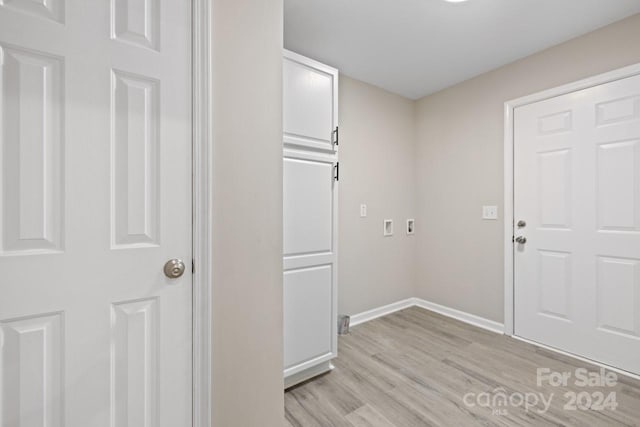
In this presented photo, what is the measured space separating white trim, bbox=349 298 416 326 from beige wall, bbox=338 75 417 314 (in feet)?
0.17

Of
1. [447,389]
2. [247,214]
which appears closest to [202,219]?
[247,214]

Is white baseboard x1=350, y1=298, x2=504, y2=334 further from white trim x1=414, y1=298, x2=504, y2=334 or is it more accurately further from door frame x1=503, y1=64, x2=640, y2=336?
door frame x1=503, y1=64, x2=640, y2=336

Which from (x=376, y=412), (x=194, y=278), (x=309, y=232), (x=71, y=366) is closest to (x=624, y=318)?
(x=376, y=412)

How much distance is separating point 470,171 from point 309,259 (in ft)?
6.54

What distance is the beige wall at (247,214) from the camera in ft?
3.66

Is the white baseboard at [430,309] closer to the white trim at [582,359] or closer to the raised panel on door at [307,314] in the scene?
the white trim at [582,359]

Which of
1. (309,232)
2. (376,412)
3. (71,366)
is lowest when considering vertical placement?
(376,412)

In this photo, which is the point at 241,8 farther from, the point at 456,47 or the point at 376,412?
the point at 376,412

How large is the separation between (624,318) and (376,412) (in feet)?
6.17

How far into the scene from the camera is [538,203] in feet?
7.68

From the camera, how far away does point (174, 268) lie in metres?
1.03

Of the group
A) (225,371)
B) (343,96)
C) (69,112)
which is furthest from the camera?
(343,96)

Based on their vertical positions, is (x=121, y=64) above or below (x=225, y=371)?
above

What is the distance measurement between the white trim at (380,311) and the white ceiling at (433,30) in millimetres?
2405
